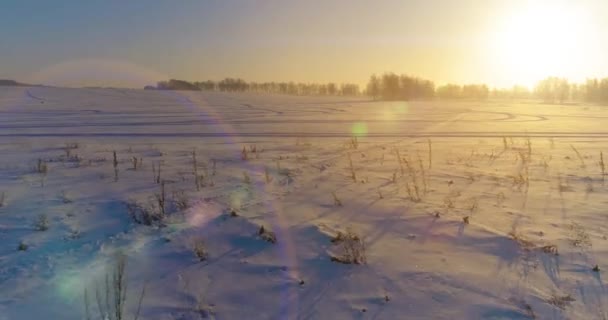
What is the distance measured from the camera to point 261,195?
664cm

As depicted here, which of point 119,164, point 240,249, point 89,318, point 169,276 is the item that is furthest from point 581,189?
point 119,164

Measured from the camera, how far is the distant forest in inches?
3782

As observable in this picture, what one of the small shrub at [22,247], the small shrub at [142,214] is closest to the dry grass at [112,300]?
the small shrub at [22,247]

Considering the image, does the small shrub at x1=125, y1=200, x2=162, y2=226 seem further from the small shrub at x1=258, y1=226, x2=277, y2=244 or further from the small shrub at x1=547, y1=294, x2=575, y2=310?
the small shrub at x1=547, y1=294, x2=575, y2=310

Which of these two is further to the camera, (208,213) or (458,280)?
(208,213)

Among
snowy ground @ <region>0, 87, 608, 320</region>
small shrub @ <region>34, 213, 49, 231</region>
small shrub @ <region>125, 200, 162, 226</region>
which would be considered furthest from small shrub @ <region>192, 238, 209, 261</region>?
small shrub @ <region>34, 213, 49, 231</region>

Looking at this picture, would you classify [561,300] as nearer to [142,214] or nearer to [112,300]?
[112,300]

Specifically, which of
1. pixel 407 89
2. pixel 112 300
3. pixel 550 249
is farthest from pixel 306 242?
pixel 407 89

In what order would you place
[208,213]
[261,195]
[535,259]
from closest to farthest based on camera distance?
[535,259] < [208,213] < [261,195]

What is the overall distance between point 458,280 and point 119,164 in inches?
295

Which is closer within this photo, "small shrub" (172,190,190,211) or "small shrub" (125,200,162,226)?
"small shrub" (125,200,162,226)

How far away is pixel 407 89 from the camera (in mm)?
97625

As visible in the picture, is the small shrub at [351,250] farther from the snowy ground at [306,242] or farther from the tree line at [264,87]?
the tree line at [264,87]

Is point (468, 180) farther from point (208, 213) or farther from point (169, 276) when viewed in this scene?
point (169, 276)
